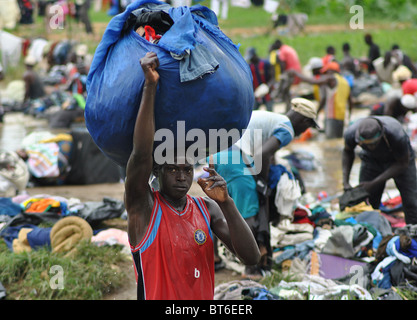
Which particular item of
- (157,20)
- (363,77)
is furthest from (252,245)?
(363,77)

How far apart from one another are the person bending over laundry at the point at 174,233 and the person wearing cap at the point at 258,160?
2.28 m

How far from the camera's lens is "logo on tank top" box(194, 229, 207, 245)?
2.56 metres

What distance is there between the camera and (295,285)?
4.72 metres

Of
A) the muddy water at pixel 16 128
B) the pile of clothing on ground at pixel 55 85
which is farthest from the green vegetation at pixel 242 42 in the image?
the muddy water at pixel 16 128

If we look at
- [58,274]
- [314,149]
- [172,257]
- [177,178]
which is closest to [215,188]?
[177,178]

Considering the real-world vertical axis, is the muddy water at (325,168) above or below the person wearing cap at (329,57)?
below

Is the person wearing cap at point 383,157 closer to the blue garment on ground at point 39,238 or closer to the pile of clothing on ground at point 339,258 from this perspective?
the pile of clothing on ground at point 339,258

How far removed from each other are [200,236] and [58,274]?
2636 mm

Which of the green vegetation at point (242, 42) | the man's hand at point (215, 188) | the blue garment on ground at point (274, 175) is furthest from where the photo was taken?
the blue garment on ground at point (274, 175)

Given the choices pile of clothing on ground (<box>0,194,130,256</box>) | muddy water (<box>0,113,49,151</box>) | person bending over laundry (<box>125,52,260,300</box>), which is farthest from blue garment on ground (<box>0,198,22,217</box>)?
muddy water (<box>0,113,49,151</box>)

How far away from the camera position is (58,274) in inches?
190

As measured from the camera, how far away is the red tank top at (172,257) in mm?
2488

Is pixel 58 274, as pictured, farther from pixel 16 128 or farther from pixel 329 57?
pixel 329 57
